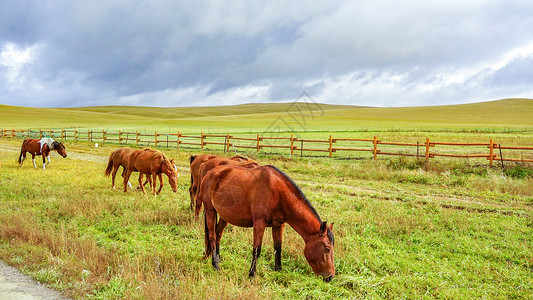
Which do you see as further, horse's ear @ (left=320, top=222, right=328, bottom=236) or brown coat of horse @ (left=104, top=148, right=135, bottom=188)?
brown coat of horse @ (left=104, top=148, right=135, bottom=188)

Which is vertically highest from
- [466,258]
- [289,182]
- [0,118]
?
[0,118]

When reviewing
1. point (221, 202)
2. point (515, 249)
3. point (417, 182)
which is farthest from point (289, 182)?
point (417, 182)

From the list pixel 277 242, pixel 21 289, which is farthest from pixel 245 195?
pixel 21 289

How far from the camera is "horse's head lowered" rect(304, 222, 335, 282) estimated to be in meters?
4.43

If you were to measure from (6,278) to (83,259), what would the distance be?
0.91 meters

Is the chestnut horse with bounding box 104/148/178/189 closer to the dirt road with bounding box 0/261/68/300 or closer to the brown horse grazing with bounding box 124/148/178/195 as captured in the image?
the brown horse grazing with bounding box 124/148/178/195

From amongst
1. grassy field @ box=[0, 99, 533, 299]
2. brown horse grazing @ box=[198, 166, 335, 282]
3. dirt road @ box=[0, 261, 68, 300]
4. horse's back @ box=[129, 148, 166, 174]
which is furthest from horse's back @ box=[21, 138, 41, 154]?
brown horse grazing @ box=[198, 166, 335, 282]

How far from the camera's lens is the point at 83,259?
193 inches

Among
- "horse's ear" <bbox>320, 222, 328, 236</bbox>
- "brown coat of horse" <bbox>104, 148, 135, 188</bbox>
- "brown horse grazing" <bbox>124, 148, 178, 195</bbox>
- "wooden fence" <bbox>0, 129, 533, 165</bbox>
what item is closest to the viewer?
"horse's ear" <bbox>320, 222, 328, 236</bbox>

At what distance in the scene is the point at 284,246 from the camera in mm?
5797

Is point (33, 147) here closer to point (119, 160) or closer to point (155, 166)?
point (119, 160)

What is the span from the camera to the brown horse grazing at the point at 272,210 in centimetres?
449

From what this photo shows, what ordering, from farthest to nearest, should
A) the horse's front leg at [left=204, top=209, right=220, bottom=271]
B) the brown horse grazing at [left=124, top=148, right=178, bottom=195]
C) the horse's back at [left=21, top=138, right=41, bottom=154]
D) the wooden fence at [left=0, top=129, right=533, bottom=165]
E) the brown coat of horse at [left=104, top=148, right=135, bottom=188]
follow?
the wooden fence at [left=0, top=129, right=533, bottom=165] → the horse's back at [left=21, top=138, right=41, bottom=154] → the brown coat of horse at [left=104, top=148, right=135, bottom=188] → the brown horse grazing at [left=124, top=148, right=178, bottom=195] → the horse's front leg at [left=204, top=209, right=220, bottom=271]

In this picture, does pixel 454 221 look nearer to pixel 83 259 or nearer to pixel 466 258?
pixel 466 258
